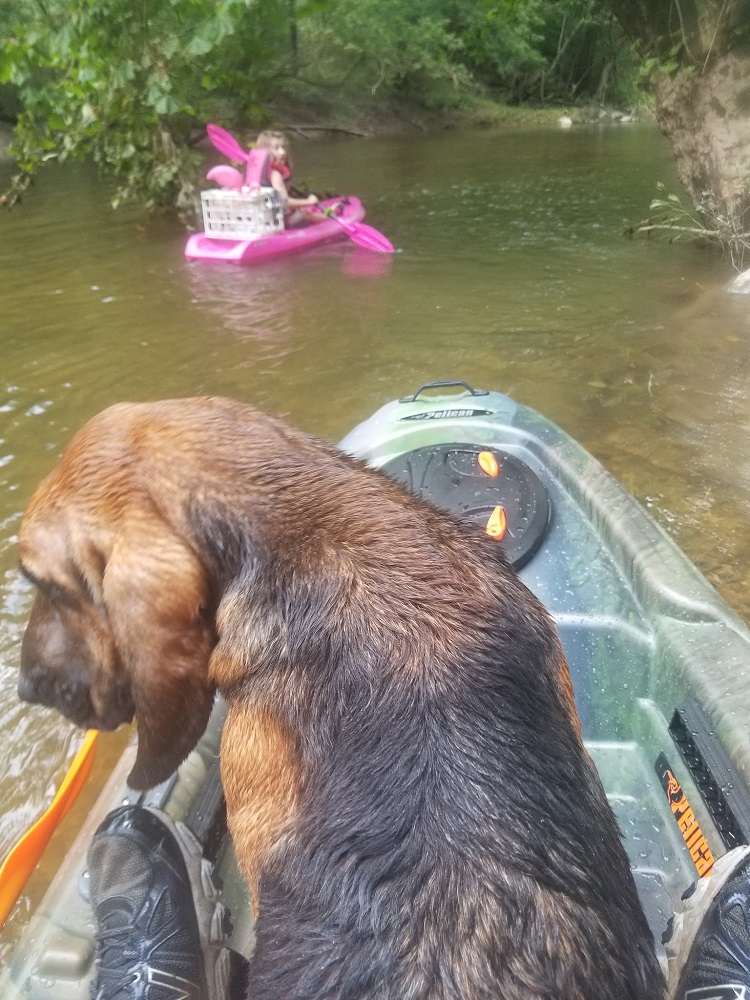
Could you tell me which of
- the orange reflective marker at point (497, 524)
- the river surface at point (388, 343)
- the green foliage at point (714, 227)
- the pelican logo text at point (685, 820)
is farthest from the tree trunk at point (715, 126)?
the pelican logo text at point (685, 820)

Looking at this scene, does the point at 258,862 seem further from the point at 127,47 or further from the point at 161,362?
the point at 127,47

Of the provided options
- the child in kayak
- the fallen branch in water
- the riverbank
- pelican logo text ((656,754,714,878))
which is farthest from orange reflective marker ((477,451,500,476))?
the fallen branch in water

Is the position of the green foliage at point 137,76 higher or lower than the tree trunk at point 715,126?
higher

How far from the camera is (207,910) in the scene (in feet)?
6.14

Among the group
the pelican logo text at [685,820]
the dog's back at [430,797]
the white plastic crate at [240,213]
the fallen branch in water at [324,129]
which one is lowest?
the pelican logo text at [685,820]

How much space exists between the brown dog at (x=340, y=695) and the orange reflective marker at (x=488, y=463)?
125 cm

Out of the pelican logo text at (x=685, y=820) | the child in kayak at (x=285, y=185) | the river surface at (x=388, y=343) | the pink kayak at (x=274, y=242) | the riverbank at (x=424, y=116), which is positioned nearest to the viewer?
the pelican logo text at (x=685, y=820)

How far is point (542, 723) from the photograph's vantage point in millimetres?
1238

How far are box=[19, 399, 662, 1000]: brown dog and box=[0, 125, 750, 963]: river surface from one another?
150 centimetres

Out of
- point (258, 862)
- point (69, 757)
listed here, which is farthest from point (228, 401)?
point (69, 757)

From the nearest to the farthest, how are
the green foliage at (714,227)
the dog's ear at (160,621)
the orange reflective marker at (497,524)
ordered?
the dog's ear at (160,621), the orange reflective marker at (497,524), the green foliage at (714,227)

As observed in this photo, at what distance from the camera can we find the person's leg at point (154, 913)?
66.9 inches

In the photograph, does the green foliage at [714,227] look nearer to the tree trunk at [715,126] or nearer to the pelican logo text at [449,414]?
the tree trunk at [715,126]

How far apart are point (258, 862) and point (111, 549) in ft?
1.96
